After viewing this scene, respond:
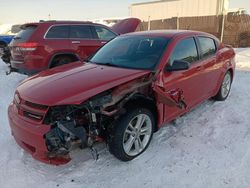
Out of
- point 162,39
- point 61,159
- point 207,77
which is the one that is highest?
point 162,39

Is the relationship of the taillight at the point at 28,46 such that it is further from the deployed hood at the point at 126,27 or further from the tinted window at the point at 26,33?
the deployed hood at the point at 126,27

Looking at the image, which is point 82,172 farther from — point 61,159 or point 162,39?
point 162,39

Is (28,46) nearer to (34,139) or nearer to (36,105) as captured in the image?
(36,105)

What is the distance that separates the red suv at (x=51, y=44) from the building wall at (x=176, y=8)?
14939mm

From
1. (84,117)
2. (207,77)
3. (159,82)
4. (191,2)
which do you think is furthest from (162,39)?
(191,2)

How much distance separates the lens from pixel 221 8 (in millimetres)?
22359

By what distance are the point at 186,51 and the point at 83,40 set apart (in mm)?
4126

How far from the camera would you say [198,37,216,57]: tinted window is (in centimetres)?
505

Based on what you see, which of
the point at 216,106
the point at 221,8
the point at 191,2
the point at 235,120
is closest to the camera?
the point at 235,120

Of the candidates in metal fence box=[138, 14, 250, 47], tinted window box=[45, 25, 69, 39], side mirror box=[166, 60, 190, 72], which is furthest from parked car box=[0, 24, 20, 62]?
metal fence box=[138, 14, 250, 47]

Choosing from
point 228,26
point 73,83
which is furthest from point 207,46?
point 228,26

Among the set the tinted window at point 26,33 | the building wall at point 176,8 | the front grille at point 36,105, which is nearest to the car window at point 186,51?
the front grille at point 36,105

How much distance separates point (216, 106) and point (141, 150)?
2506mm

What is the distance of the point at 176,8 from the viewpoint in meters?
25.6
